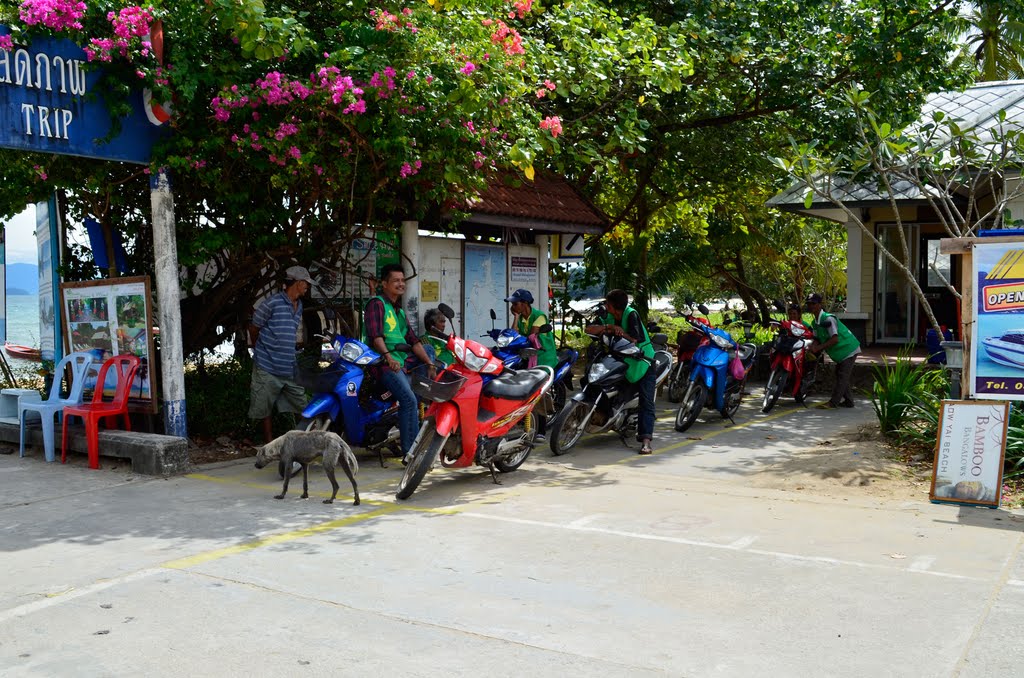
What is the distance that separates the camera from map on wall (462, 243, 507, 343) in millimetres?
11961

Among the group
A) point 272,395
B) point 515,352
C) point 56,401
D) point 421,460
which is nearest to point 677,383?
point 515,352

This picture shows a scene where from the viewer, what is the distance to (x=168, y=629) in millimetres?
4512

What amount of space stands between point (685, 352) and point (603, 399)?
8.76ft

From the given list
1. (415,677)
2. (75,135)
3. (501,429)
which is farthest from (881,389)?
(75,135)

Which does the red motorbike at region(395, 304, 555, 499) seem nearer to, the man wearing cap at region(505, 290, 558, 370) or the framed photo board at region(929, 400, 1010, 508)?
the man wearing cap at region(505, 290, 558, 370)

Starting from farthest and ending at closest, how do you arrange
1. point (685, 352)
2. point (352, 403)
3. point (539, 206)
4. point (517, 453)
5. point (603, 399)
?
1. point (539, 206)
2. point (685, 352)
3. point (603, 399)
4. point (517, 453)
5. point (352, 403)

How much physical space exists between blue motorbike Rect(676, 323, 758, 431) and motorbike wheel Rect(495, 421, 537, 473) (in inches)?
115

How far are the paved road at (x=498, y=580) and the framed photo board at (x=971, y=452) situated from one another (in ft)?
0.43

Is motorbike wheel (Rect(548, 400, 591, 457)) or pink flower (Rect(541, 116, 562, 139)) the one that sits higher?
pink flower (Rect(541, 116, 562, 139))

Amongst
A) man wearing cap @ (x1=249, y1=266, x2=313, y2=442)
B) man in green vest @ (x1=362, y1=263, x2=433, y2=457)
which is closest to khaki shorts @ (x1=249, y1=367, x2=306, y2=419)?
man wearing cap @ (x1=249, y1=266, x2=313, y2=442)

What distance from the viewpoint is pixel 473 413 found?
7.68m

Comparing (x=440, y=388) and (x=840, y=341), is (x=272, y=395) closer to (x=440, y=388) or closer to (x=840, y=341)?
(x=440, y=388)

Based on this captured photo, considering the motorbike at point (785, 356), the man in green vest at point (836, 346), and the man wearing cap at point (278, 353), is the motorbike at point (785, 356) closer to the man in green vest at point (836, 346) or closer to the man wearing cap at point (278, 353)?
the man in green vest at point (836, 346)

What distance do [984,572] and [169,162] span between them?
677cm
